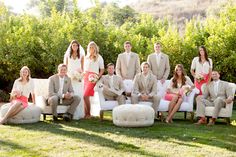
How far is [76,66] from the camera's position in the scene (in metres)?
9.73

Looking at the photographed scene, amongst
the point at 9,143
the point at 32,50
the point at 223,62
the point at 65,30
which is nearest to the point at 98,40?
the point at 65,30

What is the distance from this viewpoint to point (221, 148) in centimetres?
638

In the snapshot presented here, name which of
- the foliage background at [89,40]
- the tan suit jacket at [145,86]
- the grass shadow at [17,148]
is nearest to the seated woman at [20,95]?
the grass shadow at [17,148]

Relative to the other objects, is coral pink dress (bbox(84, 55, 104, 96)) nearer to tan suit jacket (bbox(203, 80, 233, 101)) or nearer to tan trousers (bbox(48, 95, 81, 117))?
tan trousers (bbox(48, 95, 81, 117))

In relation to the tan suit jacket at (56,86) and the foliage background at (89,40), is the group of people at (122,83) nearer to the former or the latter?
the tan suit jacket at (56,86)

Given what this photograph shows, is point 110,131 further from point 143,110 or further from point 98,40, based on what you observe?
point 98,40

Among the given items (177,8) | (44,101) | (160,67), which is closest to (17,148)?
(44,101)

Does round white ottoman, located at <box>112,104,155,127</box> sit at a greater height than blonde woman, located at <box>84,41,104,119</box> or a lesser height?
lesser

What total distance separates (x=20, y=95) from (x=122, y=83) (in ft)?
7.63

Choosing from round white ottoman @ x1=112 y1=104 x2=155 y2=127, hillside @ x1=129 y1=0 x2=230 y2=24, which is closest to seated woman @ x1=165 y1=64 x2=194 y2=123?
round white ottoman @ x1=112 y1=104 x2=155 y2=127

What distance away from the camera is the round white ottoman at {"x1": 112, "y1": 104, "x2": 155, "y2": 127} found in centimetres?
819

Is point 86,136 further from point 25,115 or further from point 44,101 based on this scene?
point 44,101

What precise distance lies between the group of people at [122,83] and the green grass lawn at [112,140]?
1.62 ft

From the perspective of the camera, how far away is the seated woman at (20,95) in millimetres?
8391
